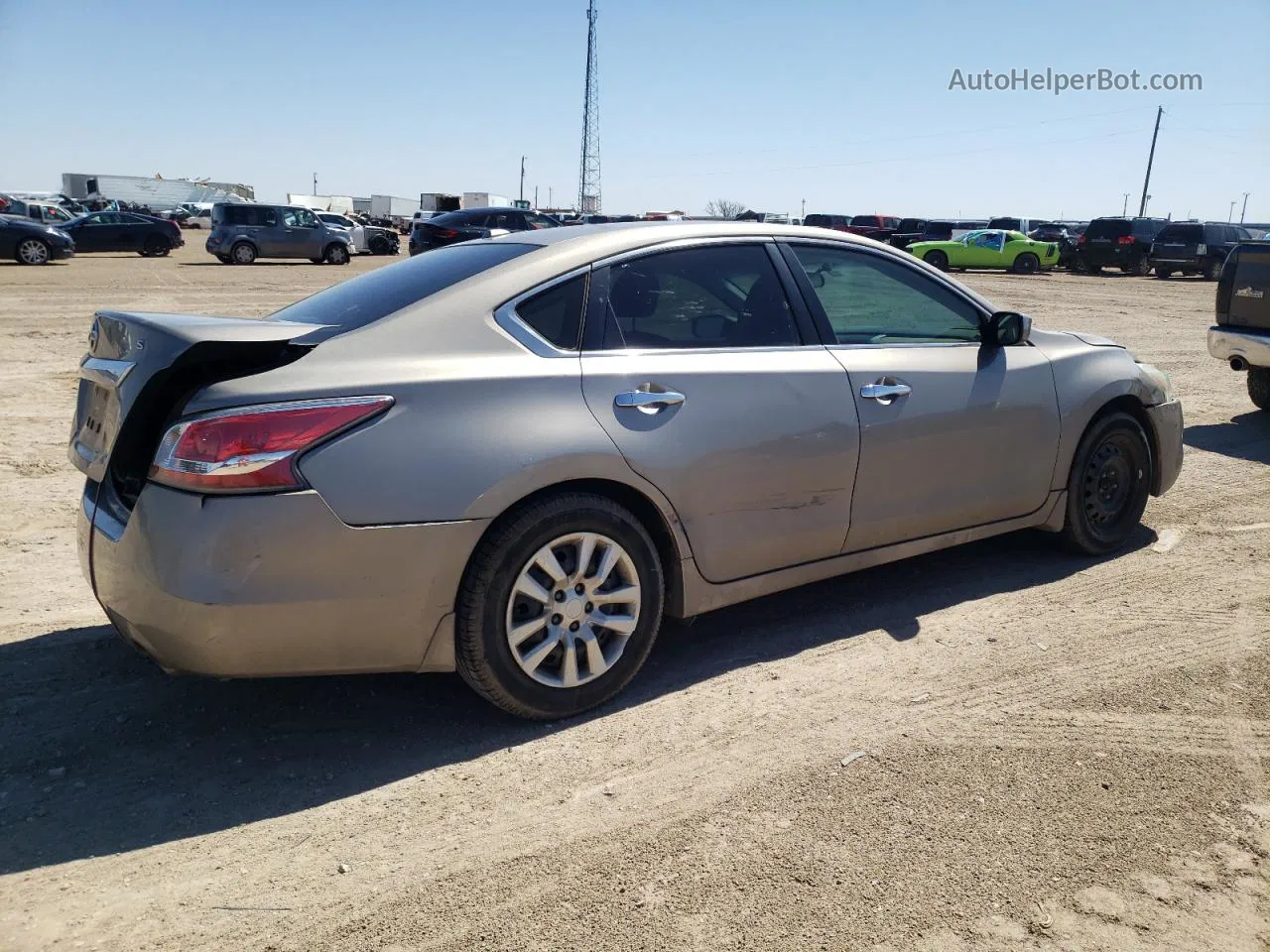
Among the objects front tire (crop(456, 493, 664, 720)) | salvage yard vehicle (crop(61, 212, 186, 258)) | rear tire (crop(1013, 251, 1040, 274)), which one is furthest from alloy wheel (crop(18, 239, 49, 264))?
rear tire (crop(1013, 251, 1040, 274))

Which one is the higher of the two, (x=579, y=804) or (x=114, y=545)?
(x=114, y=545)

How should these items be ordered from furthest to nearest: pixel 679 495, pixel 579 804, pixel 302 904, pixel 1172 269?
pixel 1172 269
pixel 679 495
pixel 579 804
pixel 302 904

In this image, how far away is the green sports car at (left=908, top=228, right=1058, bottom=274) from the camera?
35.0 m

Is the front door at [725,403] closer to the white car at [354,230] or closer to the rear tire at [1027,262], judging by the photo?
the white car at [354,230]

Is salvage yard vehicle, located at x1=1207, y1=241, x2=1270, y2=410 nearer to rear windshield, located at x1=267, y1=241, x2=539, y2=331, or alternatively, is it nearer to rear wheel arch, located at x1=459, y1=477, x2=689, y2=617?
rear wheel arch, located at x1=459, y1=477, x2=689, y2=617

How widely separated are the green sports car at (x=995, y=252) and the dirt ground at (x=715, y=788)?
31927 millimetres

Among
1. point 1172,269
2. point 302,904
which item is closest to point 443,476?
point 302,904

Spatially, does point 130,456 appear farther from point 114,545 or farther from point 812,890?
point 812,890

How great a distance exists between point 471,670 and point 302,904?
2.99 ft

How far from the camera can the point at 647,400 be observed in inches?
141

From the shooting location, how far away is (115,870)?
8.97 feet

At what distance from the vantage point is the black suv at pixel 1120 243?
3512 cm

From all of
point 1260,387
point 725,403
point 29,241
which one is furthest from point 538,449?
point 29,241

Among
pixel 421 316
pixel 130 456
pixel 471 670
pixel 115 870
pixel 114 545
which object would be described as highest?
pixel 421 316
